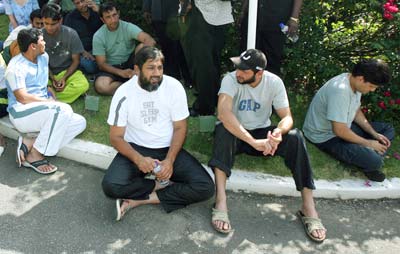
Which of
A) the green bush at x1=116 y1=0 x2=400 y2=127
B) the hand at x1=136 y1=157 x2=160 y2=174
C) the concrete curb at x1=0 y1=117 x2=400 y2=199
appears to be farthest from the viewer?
the green bush at x1=116 y1=0 x2=400 y2=127

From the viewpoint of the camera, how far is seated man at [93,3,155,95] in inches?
211

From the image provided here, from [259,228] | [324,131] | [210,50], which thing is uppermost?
[210,50]

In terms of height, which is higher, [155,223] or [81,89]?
[81,89]

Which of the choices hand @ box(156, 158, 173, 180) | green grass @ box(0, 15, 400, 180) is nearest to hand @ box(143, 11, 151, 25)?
green grass @ box(0, 15, 400, 180)

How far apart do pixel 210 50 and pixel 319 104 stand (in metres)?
1.22

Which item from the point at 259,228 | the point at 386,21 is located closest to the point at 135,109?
the point at 259,228

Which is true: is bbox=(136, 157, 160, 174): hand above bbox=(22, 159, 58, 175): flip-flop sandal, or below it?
above

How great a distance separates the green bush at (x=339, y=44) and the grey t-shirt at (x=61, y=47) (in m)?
1.84

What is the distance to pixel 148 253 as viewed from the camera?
11.2 ft

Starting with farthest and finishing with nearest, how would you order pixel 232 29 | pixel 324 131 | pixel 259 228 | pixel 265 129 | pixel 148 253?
pixel 232 29
pixel 324 131
pixel 265 129
pixel 259 228
pixel 148 253

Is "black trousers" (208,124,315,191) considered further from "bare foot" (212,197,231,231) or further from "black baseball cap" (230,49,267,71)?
"black baseball cap" (230,49,267,71)

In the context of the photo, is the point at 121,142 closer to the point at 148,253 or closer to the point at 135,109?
the point at 135,109

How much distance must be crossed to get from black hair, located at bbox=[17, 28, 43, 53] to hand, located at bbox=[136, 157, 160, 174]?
1.79m

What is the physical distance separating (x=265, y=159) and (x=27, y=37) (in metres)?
2.65
